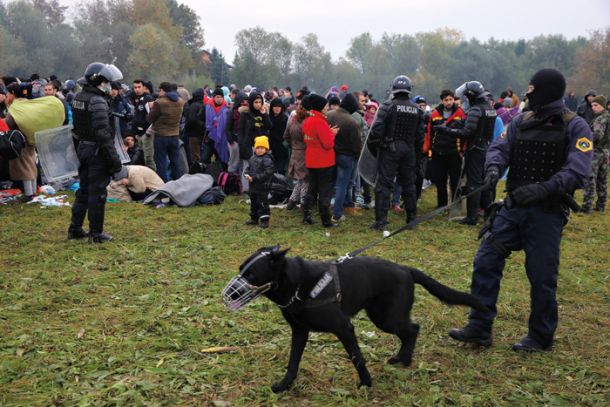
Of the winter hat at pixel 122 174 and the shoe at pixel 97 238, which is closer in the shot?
the shoe at pixel 97 238

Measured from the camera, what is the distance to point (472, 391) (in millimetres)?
3973

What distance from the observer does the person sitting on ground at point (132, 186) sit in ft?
35.4

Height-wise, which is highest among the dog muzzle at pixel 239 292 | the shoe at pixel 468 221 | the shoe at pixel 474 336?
the dog muzzle at pixel 239 292

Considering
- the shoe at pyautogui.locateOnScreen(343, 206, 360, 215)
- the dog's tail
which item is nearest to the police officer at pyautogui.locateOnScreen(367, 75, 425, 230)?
the shoe at pyautogui.locateOnScreen(343, 206, 360, 215)

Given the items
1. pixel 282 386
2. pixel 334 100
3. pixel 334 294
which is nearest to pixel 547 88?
pixel 334 294

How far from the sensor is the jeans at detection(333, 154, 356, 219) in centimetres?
933

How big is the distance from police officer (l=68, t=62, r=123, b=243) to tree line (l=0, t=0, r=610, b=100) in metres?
43.7

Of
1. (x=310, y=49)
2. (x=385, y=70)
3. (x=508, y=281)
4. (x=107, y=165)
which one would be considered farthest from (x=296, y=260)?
(x=385, y=70)

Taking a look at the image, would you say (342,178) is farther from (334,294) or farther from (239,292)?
(239,292)

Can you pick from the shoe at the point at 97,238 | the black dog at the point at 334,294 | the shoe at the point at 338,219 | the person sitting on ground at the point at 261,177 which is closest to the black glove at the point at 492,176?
the black dog at the point at 334,294

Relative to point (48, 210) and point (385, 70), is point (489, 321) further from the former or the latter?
point (385, 70)

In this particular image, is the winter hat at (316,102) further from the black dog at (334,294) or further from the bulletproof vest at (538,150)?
the black dog at (334,294)

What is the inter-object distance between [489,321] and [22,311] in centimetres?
418

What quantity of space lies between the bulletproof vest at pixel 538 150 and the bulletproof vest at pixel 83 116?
5256 millimetres
